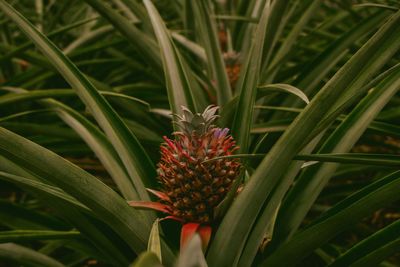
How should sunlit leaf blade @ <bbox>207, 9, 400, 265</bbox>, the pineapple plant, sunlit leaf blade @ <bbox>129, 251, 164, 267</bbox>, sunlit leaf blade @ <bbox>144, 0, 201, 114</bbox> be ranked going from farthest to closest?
sunlit leaf blade @ <bbox>144, 0, 201, 114</bbox>
the pineapple plant
sunlit leaf blade @ <bbox>207, 9, 400, 265</bbox>
sunlit leaf blade @ <bbox>129, 251, 164, 267</bbox>

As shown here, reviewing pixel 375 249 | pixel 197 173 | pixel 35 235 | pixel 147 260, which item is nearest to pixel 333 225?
pixel 375 249

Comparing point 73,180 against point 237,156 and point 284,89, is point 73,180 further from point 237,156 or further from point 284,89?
point 284,89

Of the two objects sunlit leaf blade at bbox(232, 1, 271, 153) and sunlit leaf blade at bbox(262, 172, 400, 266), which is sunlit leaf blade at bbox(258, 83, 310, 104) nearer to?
sunlit leaf blade at bbox(232, 1, 271, 153)

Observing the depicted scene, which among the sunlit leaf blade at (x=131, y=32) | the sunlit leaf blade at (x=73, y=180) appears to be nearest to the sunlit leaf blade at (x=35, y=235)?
the sunlit leaf blade at (x=73, y=180)

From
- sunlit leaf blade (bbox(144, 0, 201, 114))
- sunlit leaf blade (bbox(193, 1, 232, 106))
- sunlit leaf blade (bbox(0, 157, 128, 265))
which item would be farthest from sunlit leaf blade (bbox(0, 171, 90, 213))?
sunlit leaf blade (bbox(193, 1, 232, 106))

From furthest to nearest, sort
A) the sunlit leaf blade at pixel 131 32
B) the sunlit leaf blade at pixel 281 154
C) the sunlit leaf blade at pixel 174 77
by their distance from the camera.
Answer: the sunlit leaf blade at pixel 131 32 → the sunlit leaf blade at pixel 174 77 → the sunlit leaf blade at pixel 281 154

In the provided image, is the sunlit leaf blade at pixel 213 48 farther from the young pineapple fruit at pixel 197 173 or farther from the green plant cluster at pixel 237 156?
the young pineapple fruit at pixel 197 173

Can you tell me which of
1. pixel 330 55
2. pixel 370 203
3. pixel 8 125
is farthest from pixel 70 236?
pixel 330 55
